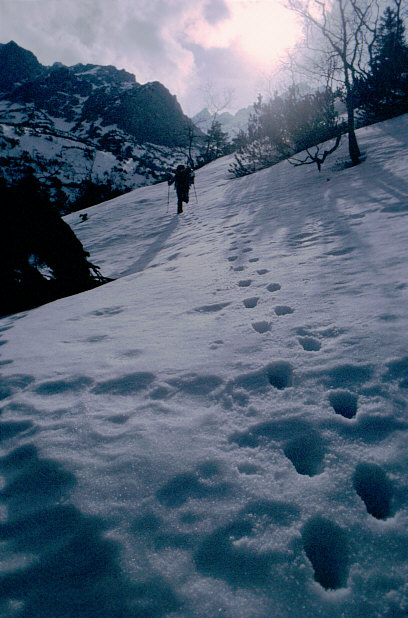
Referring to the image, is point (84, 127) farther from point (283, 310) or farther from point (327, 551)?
point (327, 551)

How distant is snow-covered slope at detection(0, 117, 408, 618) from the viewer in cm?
111

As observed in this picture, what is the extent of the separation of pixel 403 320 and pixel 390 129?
12.4 metres

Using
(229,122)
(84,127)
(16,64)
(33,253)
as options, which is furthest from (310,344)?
(229,122)

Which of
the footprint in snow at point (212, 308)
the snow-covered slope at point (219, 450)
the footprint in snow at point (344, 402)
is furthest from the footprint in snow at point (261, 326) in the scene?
the footprint in snow at point (344, 402)

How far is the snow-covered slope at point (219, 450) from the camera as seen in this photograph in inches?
43.6

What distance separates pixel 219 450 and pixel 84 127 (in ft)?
235

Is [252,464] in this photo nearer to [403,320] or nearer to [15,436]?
[15,436]

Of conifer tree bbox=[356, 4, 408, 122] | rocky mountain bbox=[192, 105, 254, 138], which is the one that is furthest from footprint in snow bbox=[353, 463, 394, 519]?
rocky mountain bbox=[192, 105, 254, 138]

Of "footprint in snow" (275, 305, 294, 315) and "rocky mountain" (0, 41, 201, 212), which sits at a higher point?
"rocky mountain" (0, 41, 201, 212)

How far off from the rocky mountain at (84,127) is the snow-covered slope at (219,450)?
2360 cm

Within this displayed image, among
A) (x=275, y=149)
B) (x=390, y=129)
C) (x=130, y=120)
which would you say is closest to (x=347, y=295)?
(x=390, y=129)

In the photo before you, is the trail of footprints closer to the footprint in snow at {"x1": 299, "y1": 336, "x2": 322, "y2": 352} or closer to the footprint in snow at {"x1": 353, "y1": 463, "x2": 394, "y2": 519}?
the footprint in snow at {"x1": 353, "y1": 463, "x2": 394, "y2": 519}

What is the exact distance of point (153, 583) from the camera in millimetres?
1119

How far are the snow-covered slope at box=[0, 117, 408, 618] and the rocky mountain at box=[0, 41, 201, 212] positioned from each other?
77.4 feet
